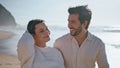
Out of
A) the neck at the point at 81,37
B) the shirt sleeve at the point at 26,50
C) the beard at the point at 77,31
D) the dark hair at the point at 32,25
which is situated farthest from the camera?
the neck at the point at 81,37

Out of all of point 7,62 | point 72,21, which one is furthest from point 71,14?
point 7,62

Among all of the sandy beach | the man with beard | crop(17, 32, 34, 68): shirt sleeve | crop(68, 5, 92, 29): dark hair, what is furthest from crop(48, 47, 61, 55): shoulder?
the sandy beach

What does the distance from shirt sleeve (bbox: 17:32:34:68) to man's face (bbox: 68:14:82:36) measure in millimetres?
655

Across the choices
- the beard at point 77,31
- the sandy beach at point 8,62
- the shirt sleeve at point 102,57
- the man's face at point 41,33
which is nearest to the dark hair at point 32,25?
the man's face at point 41,33

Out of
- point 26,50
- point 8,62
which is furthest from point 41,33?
point 8,62

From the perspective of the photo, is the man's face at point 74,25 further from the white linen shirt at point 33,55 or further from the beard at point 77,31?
the white linen shirt at point 33,55

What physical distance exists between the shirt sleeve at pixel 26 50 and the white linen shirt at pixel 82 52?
0.66m

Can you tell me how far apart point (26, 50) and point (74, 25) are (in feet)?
2.80

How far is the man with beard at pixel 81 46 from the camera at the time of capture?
20.0ft

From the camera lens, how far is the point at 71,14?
6.09 metres

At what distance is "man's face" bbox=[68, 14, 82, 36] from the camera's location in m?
5.93

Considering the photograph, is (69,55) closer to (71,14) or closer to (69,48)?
(69,48)

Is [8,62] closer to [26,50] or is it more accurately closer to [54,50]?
[54,50]

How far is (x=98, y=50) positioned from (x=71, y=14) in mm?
719
